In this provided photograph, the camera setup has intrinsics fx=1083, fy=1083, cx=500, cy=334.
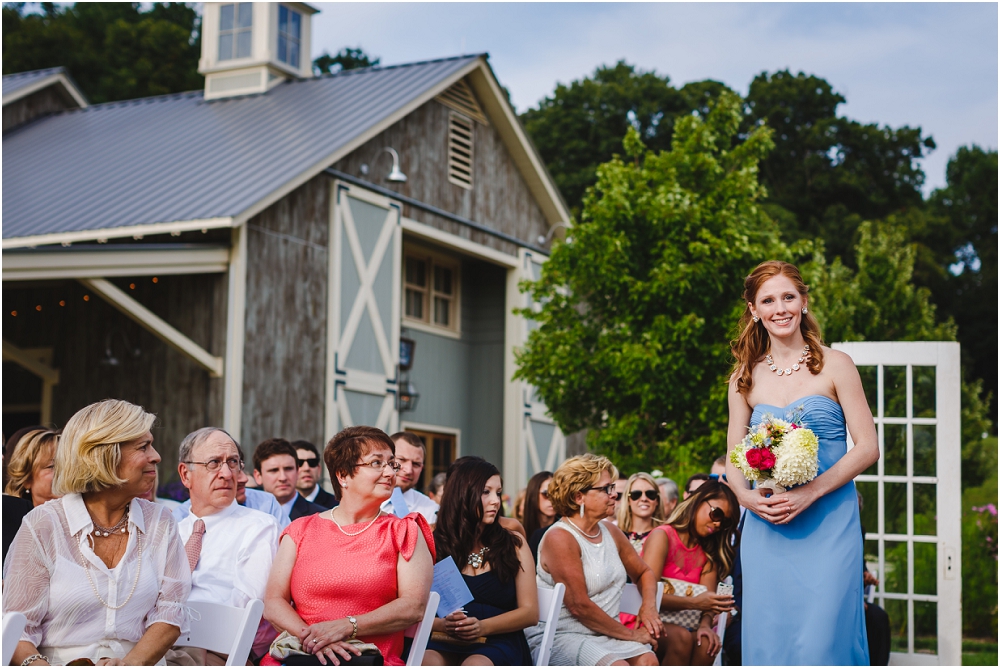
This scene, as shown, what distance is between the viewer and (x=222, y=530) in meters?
4.77

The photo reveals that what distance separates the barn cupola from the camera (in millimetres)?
18547

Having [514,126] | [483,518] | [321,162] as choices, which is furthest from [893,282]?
[483,518]

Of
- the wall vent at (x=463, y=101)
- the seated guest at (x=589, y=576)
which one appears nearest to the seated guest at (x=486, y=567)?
the seated guest at (x=589, y=576)

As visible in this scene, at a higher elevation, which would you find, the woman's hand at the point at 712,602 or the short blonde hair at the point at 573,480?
the short blonde hair at the point at 573,480

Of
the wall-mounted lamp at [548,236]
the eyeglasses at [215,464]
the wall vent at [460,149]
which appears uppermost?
the wall vent at [460,149]

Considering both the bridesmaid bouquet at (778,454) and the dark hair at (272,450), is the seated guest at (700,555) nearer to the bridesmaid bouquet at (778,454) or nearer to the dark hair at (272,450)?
the dark hair at (272,450)

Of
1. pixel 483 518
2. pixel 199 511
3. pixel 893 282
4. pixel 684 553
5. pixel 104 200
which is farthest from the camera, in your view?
pixel 893 282

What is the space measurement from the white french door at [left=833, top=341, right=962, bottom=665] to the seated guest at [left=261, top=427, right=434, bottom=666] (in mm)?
5063

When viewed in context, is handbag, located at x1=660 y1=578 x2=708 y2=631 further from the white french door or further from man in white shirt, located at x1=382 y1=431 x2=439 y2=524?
the white french door

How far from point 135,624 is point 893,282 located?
21.7 meters

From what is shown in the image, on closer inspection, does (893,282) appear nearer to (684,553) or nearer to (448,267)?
(448,267)

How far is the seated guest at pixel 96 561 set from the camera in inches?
145

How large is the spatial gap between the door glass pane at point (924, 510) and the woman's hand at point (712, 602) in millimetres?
2559

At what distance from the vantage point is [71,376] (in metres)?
15.2
